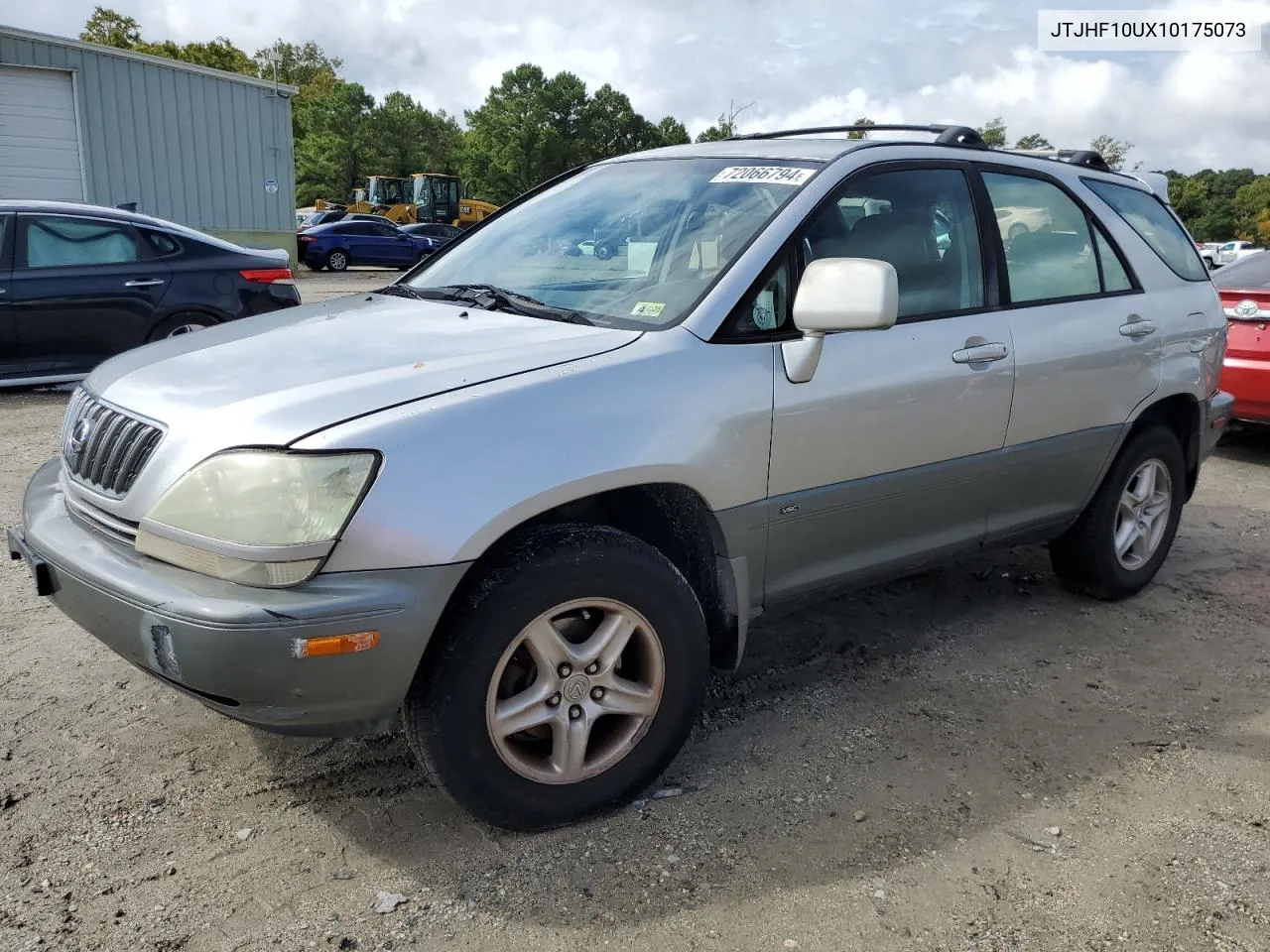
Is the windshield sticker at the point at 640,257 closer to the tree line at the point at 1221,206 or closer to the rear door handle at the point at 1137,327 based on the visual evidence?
the rear door handle at the point at 1137,327

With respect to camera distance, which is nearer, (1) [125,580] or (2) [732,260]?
(1) [125,580]

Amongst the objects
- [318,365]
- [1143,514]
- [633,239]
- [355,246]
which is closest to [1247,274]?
[1143,514]

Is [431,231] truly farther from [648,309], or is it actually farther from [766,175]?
[648,309]

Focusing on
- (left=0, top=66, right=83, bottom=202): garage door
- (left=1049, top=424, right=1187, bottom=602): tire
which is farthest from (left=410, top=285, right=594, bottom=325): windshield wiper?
(left=0, top=66, right=83, bottom=202): garage door

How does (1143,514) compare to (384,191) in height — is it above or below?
below

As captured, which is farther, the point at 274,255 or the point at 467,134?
the point at 467,134

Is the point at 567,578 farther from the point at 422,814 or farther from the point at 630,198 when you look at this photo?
the point at 630,198

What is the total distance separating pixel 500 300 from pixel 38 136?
18.8 metres

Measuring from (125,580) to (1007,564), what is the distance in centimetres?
389

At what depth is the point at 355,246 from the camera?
2919cm

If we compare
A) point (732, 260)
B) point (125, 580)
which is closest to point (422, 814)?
point (125, 580)

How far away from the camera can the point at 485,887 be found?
2.49 meters

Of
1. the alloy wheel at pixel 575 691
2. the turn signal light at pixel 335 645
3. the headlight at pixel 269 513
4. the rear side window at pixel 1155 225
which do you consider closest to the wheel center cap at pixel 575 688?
the alloy wheel at pixel 575 691

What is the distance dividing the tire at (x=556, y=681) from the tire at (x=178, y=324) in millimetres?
6524
